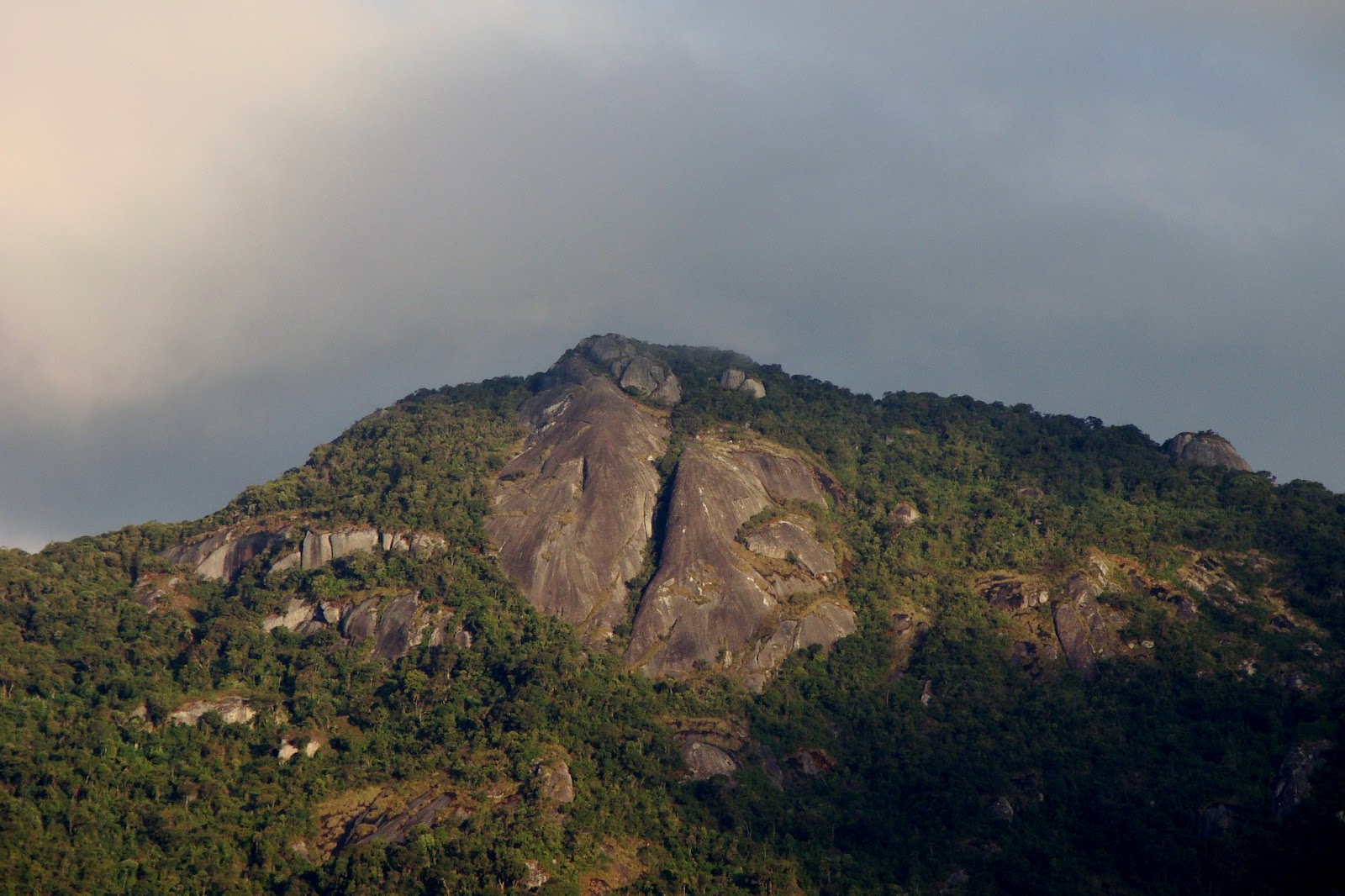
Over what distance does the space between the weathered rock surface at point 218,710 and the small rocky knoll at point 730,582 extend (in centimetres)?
3329

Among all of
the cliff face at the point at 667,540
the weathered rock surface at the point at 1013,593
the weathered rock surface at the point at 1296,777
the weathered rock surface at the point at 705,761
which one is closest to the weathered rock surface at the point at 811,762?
the weathered rock surface at the point at 705,761

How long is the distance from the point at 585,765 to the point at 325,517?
4266 centimetres

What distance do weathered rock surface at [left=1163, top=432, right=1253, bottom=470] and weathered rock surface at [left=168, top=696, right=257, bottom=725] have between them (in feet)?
343

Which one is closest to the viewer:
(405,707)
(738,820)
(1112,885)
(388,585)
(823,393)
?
(1112,885)

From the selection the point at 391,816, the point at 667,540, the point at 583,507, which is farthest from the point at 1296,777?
the point at 583,507

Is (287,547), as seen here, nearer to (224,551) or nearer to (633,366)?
(224,551)

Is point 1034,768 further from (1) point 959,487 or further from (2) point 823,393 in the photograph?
(2) point 823,393

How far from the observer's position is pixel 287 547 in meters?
132

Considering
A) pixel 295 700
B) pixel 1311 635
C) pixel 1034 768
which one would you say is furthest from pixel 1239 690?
pixel 295 700

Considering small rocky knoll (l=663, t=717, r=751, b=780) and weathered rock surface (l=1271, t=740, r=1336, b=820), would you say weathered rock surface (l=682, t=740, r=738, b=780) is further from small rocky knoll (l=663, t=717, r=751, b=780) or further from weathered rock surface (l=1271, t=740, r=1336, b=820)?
weathered rock surface (l=1271, t=740, r=1336, b=820)

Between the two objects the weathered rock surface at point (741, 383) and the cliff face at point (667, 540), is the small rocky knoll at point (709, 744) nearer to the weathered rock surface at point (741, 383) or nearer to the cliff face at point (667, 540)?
the cliff face at point (667, 540)

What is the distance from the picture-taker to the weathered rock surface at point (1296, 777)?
102 metres

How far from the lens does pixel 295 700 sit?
115 metres

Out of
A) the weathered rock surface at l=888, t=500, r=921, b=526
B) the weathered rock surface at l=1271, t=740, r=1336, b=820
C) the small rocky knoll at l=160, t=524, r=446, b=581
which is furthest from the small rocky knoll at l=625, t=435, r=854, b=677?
the weathered rock surface at l=1271, t=740, r=1336, b=820
